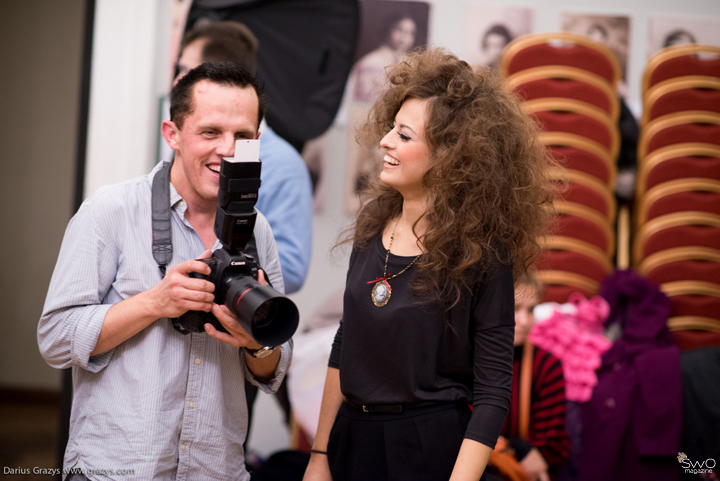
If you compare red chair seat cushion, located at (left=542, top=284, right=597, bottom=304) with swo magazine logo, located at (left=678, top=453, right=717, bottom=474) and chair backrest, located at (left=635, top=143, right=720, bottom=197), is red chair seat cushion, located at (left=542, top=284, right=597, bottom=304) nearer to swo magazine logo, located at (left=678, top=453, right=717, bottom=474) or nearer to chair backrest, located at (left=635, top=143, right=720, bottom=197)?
chair backrest, located at (left=635, top=143, right=720, bottom=197)

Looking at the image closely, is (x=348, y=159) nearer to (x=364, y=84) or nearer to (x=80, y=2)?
(x=364, y=84)

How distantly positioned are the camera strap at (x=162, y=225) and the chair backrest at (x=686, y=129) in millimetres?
2503

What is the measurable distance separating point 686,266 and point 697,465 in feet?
3.22

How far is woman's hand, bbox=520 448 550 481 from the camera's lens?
2.29 meters

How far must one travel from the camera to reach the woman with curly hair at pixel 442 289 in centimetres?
121

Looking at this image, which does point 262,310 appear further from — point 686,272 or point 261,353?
point 686,272

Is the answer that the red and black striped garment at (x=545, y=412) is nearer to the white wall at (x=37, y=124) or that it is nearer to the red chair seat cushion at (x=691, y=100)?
the red chair seat cushion at (x=691, y=100)

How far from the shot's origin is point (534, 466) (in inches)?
90.0

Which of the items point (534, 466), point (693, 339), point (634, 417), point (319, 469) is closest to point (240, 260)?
point (319, 469)

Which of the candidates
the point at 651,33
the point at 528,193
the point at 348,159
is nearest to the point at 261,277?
the point at 528,193

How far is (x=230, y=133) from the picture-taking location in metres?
1.23

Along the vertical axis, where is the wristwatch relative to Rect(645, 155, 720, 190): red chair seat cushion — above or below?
below

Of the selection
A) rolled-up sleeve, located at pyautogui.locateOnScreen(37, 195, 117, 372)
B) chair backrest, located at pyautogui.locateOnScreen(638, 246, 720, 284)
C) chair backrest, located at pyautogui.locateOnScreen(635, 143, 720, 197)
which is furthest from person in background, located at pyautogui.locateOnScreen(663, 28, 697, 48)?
rolled-up sleeve, located at pyautogui.locateOnScreen(37, 195, 117, 372)

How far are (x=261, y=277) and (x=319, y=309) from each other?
2015mm
